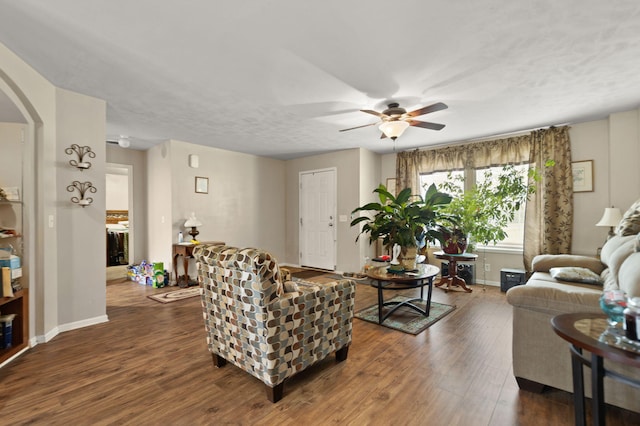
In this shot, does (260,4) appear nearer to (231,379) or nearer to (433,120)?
(231,379)

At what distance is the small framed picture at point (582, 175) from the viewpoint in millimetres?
4176

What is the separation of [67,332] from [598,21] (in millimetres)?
5158

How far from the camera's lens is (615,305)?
132 cm

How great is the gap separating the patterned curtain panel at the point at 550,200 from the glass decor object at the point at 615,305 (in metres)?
3.63

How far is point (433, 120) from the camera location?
411 centimetres

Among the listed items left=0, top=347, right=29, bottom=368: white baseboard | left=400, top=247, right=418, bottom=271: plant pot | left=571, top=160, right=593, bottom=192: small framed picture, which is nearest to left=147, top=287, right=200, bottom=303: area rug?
left=0, top=347, right=29, bottom=368: white baseboard

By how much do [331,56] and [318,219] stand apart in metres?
4.20

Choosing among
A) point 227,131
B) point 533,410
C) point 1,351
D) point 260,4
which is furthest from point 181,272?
point 533,410

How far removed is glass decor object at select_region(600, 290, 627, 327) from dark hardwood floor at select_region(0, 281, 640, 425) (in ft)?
2.47

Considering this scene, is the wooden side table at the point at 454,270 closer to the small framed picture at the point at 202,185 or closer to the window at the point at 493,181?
the window at the point at 493,181

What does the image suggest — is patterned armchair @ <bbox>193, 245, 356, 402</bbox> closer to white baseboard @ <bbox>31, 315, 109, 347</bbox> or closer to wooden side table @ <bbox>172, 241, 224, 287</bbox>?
white baseboard @ <bbox>31, 315, 109, 347</bbox>

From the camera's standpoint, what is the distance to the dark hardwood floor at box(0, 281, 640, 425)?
1.74 meters

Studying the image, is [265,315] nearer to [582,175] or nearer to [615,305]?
[615,305]

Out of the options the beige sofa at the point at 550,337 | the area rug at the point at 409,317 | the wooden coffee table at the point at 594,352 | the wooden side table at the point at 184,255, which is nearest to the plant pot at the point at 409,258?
the area rug at the point at 409,317
